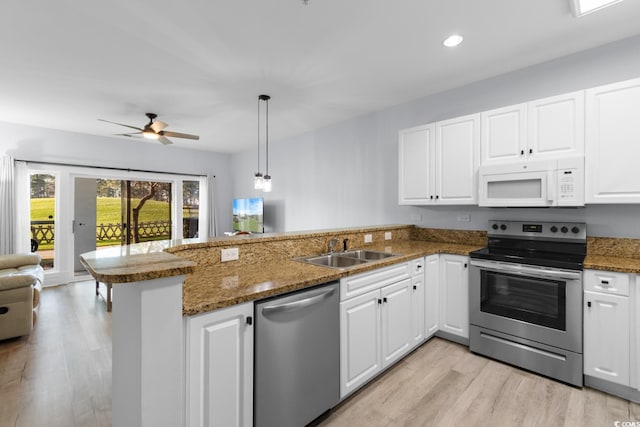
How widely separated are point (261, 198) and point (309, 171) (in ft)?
4.80

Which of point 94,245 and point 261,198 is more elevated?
point 261,198

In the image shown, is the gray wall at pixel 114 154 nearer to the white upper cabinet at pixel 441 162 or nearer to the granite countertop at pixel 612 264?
the white upper cabinet at pixel 441 162

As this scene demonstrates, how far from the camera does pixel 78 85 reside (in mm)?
3312

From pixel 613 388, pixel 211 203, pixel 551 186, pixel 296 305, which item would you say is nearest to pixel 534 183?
pixel 551 186

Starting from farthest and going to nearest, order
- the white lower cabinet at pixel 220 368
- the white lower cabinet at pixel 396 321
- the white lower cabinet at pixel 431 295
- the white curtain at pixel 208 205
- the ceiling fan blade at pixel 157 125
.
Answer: the white curtain at pixel 208 205, the ceiling fan blade at pixel 157 125, the white lower cabinet at pixel 431 295, the white lower cabinet at pixel 396 321, the white lower cabinet at pixel 220 368

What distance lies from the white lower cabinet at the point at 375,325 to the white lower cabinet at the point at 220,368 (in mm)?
679

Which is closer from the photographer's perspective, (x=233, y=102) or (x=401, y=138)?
(x=401, y=138)

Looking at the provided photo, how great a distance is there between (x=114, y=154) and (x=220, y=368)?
19.5 ft

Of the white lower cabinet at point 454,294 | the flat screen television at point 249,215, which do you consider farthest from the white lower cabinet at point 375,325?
the flat screen television at point 249,215

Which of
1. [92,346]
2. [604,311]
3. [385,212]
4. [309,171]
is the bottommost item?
[92,346]

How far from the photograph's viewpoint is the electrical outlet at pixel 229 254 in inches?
77.7

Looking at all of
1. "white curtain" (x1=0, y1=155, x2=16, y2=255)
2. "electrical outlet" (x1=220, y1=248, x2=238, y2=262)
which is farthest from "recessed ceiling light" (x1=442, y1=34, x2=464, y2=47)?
"white curtain" (x1=0, y1=155, x2=16, y2=255)

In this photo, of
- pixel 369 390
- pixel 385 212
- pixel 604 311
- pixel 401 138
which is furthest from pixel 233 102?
pixel 604 311

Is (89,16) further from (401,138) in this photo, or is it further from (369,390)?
(369,390)
